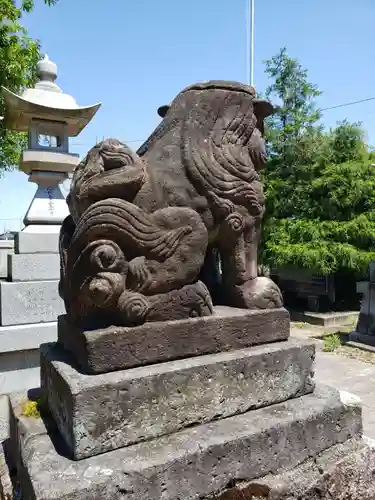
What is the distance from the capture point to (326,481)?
1857mm

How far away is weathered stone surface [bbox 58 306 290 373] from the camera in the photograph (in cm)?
170

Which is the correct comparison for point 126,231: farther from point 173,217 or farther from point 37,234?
point 37,234

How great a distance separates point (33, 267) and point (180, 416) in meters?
2.50

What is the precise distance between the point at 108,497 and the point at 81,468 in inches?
5.5

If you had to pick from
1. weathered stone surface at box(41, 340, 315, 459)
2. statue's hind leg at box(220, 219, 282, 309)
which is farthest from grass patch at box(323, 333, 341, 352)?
statue's hind leg at box(220, 219, 282, 309)

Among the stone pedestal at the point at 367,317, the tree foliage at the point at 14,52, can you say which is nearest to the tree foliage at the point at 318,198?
the stone pedestal at the point at 367,317

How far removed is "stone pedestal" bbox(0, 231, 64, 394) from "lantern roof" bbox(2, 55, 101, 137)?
3.72 ft

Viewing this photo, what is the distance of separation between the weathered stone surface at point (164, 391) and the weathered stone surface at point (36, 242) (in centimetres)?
195

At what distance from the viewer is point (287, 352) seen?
80.0 inches

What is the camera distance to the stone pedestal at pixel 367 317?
6238 millimetres

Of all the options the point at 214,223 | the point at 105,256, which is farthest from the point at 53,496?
the point at 214,223

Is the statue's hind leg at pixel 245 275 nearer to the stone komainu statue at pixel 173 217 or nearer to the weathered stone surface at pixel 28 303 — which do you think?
the stone komainu statue at pixel 173 217

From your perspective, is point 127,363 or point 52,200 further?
point 52,200

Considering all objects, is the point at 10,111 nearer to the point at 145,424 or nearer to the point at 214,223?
the point at 214,223
